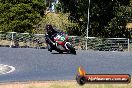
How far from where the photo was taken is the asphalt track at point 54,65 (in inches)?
648

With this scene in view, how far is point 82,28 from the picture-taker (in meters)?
33.9

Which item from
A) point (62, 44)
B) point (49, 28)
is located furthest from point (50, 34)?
point (62, 44)

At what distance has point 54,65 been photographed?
1972 cm

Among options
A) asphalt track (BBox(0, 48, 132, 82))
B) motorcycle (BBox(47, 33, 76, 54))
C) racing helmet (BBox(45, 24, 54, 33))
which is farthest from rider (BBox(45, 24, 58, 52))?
asphalt track (BBox(0, 48, 132, 82))

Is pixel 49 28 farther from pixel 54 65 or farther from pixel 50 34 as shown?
pixel 54 65

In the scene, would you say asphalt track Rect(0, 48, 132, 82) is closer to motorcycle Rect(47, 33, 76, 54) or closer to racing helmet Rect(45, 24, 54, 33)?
motorcycle Rect(47, 33, 76, 54)

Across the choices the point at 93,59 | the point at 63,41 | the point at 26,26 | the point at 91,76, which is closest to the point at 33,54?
the point at 63,41

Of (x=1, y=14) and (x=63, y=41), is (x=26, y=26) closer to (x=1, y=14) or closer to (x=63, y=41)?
(x=1, y=14)

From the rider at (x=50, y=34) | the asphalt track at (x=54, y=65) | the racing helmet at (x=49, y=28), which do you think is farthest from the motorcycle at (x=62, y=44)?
the asphalt track at (x=54, y=65)

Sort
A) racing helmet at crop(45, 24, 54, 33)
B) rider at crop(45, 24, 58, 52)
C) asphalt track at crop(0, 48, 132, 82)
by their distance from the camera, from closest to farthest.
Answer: asphalt track at crop(0, 48, 132, 82)
racing helmet at crop(45, 24, 54, 33)
rider at crop(45, 24, 58, 52)

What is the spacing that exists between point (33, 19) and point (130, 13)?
26.4ft

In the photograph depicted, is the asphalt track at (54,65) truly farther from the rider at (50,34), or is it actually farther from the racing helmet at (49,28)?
the racing helmet at (49,28)

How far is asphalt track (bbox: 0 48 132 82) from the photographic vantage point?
16.5 metres

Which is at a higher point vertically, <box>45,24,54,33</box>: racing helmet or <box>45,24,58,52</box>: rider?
<box>45,24,54,33</box>: racing helmet
